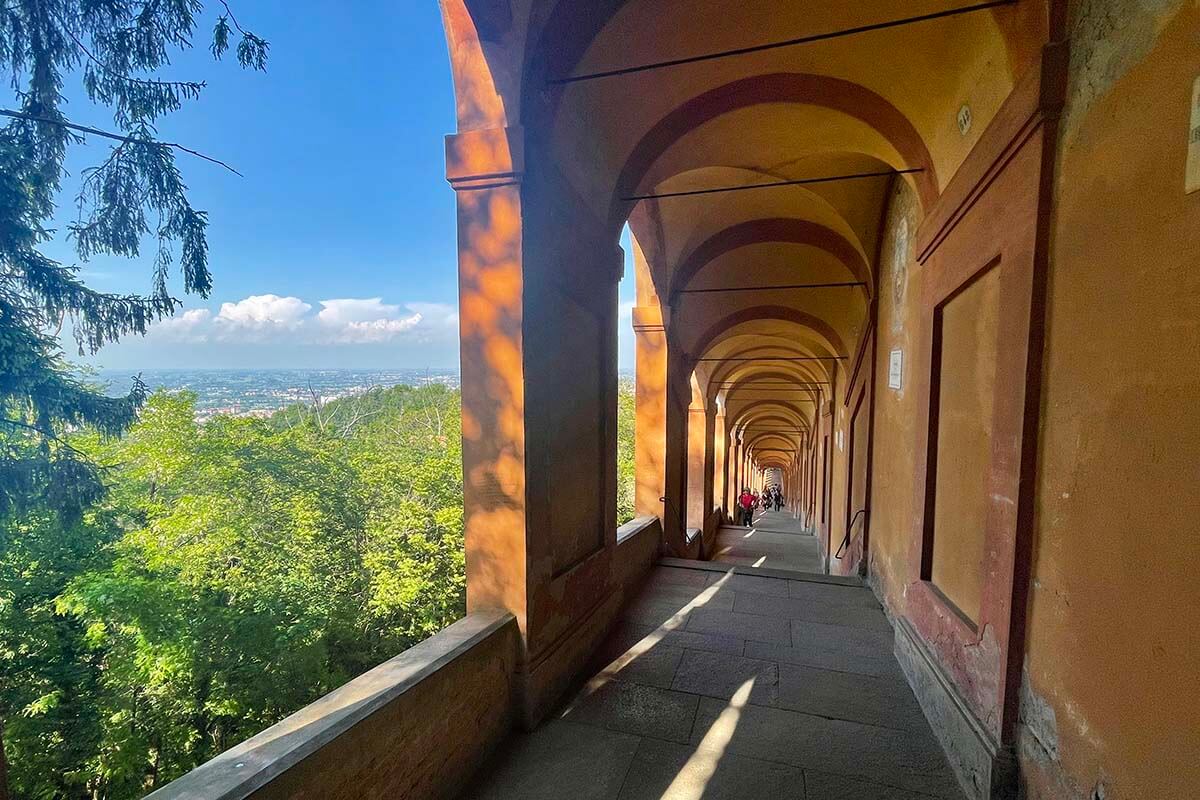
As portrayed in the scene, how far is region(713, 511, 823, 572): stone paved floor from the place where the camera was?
11.1m

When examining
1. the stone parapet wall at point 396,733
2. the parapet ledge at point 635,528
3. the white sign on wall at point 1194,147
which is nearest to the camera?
the white sign on wall at point 1194,147

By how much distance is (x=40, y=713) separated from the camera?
952cm

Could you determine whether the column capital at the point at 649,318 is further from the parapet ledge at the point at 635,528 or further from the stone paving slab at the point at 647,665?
the stone paving slab at the point at 647,665

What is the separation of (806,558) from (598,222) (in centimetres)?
1089

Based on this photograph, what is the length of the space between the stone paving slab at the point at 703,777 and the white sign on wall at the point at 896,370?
122 inches

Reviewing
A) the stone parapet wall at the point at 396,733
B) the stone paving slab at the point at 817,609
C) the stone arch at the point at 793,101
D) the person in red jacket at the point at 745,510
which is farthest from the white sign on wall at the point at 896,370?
the person in red jacket at the point at 745,510

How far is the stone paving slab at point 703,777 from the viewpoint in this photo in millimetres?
2305

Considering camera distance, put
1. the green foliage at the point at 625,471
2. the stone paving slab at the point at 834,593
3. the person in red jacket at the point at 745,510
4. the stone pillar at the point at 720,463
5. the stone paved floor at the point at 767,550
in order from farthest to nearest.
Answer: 1. the person in red jacket at the point at 745,510
2. the stone pillar at the point at 720,463
3. the green foliage at the point at 625,471
4. the stone paved floor at the point at 767,550
5. the stone paving slab at the point at 834,593

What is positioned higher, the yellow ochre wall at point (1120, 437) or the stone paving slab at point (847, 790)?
the yellow ochre wall at point (1120, 437)

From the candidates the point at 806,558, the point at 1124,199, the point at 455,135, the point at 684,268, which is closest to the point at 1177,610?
the point at 1124,199

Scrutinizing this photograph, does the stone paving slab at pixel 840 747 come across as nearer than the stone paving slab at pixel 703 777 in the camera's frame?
No

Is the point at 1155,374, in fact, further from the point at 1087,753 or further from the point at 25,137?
the point at 25,137

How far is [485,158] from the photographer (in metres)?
2.68

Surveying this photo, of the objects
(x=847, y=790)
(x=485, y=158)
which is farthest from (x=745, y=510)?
(x=485, y=158)
